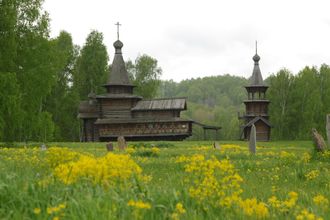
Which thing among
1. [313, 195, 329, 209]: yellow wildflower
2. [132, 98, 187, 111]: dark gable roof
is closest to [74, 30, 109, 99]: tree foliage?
[132, 98, 187, 111]: dark gable roof

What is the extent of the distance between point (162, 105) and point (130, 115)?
412 centimetres

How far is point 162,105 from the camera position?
53.4 meters

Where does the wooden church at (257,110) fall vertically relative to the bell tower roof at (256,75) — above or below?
below

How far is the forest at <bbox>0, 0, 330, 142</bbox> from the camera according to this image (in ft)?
87.9

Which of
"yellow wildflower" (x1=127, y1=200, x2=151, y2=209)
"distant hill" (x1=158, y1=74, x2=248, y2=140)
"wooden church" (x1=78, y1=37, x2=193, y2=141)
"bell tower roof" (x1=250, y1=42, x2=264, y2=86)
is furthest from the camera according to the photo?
"distant hill" (x1=158, y1=74, x2=248, y2=140)

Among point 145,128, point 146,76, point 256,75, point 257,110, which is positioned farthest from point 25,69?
point 146,76

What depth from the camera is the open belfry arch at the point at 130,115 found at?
171ft

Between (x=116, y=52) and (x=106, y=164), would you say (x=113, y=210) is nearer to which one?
(x=106, y=164)

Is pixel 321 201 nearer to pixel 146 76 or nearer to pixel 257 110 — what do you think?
pixel 257 110

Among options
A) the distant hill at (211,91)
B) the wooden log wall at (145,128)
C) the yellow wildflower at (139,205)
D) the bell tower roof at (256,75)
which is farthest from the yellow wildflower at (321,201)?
the distant hill at (211,91)

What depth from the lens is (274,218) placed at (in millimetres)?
4043

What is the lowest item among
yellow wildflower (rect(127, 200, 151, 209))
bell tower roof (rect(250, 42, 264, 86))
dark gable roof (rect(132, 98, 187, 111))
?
yellow wildflower (rect(127, 200, 151, 209))

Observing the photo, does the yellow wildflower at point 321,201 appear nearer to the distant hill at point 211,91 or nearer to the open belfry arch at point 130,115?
the open belfry arch at point 130,115

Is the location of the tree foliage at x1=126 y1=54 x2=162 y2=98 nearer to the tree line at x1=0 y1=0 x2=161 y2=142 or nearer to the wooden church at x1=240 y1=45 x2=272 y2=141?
the wooden church at x1=240 y1=45 x2=272 y2=141
